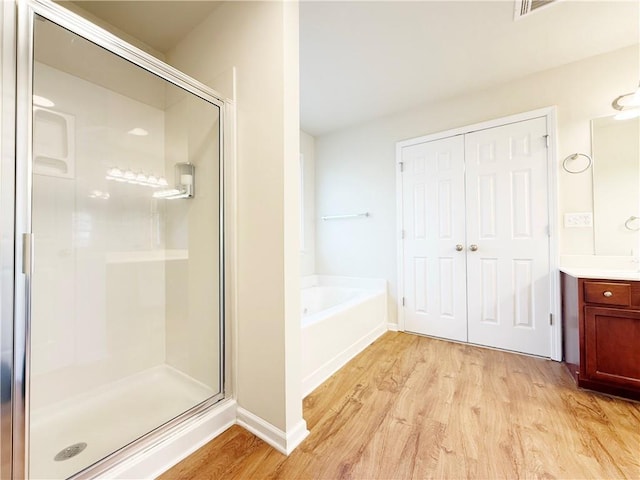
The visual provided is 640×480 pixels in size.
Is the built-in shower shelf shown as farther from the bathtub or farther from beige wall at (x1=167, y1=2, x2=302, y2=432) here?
the bathtub

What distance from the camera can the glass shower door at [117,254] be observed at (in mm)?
1378

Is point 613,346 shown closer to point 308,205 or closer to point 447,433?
point 447,433

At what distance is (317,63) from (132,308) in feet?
7.45

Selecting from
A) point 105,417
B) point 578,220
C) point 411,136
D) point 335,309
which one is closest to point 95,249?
point 105,417

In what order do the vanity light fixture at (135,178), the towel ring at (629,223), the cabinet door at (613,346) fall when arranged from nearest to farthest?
the cabinet door at (613,346) → the vanity light fixture at (135,178) → the towel ring at (629,223)

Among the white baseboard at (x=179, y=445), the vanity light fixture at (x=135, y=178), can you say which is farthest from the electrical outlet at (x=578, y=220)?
the vanity light fixture at (x=135, y=178)

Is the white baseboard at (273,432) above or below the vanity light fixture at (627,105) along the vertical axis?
below

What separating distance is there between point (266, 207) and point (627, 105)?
260 cm

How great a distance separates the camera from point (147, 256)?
188 centimetres

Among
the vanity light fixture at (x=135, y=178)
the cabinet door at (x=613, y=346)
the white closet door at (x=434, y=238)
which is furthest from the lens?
the white closet door at (x=434, y=238)

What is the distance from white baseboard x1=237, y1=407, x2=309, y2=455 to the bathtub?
1.35ft

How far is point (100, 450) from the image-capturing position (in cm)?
114

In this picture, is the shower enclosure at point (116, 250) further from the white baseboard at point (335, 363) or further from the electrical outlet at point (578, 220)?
the electrical outlet at point (578, 220)

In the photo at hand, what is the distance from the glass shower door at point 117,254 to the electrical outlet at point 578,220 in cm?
265
